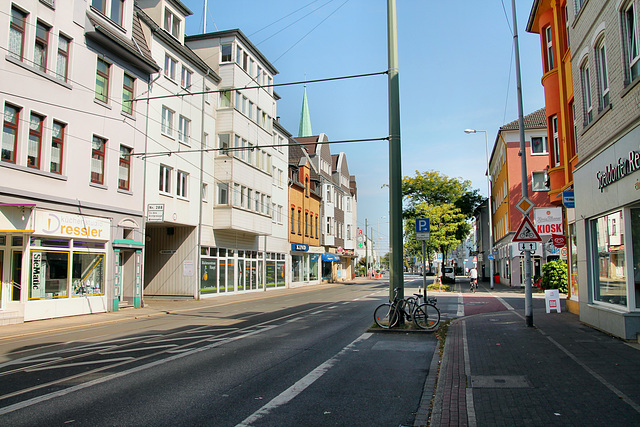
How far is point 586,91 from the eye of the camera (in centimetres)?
1355

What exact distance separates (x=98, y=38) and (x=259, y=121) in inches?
620

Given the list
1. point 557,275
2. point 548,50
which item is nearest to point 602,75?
point 548,50

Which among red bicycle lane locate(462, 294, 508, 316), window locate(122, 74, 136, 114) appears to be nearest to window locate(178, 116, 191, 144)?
window locate(122, 74, 136, 114)

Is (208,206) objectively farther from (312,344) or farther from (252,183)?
(312,344)

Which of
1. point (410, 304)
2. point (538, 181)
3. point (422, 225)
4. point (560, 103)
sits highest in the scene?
point (538, 181)

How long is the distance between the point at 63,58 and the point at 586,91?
17.3 m

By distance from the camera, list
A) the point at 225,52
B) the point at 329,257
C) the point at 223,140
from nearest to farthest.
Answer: the point at 223,140
the point at 225,52
the point at 329,257

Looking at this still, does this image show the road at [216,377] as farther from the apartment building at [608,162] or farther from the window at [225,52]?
the window at [225,52]

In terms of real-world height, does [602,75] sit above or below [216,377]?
above

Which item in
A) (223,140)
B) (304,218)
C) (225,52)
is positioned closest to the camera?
(223,140)

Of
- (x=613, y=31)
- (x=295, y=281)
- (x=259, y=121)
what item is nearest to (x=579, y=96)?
(x=613, y=31)

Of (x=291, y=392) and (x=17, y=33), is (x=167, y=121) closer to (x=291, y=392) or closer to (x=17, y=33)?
(x=17, y=33)

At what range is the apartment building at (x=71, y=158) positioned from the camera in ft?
52.3

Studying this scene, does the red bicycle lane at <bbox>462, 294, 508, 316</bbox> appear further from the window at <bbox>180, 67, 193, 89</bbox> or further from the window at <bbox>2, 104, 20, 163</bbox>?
the window at <bbox>180, 67, 193, 89</bbox>
